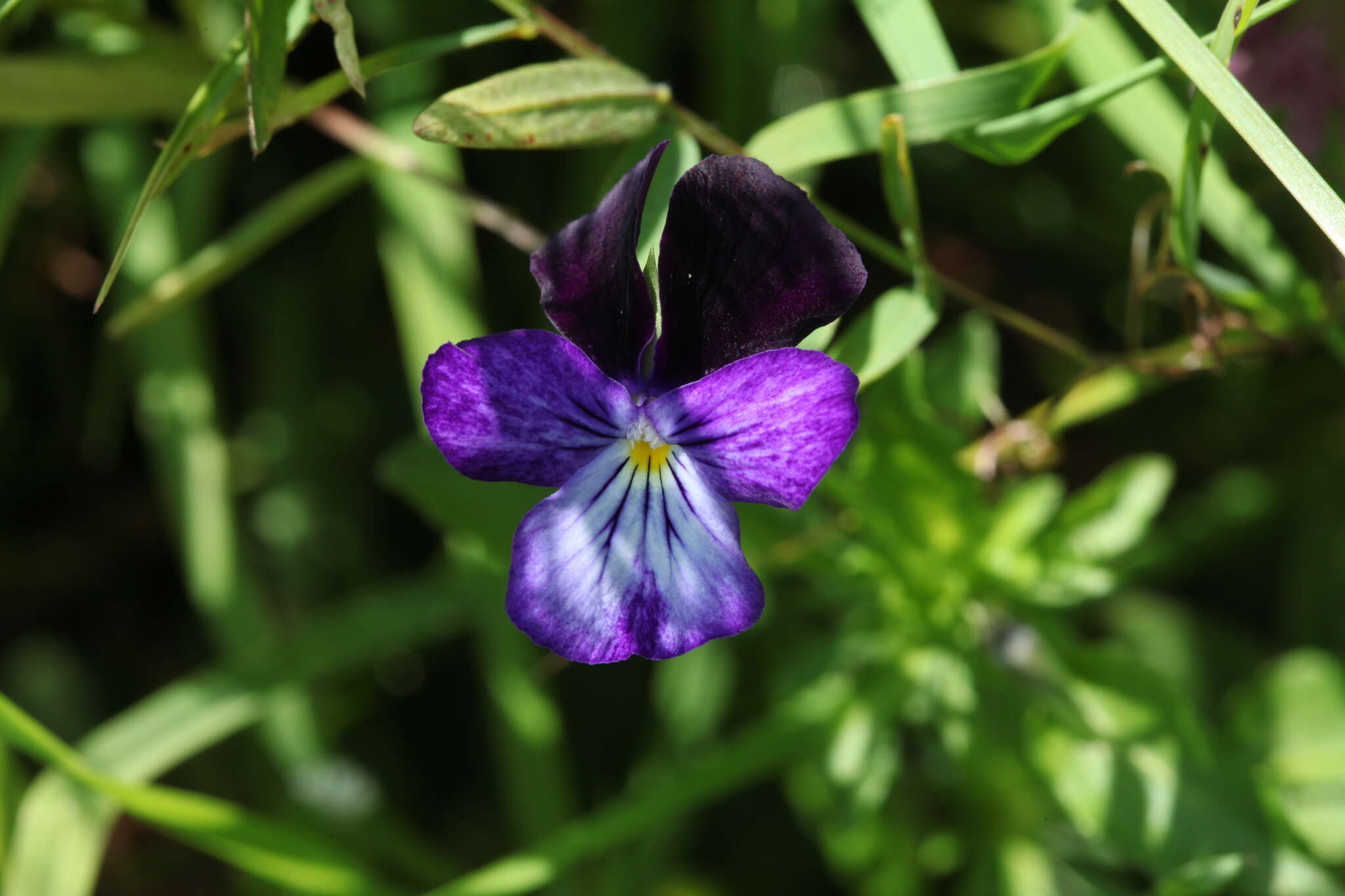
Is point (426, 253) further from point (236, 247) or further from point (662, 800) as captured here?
point (662, 800)

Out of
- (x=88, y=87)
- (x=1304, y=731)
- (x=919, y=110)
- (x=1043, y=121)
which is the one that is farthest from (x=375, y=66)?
(x=1304, y=731)

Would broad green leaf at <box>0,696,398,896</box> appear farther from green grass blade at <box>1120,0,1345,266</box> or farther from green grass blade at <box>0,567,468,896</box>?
green grass blade at <box>1120,0,1345,266</box>

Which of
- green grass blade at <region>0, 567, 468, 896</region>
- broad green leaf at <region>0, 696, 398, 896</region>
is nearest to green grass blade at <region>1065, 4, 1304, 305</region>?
green grass blade at <region>0, 567, 468, 896</region>

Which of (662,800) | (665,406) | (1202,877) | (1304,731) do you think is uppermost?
(665,406)

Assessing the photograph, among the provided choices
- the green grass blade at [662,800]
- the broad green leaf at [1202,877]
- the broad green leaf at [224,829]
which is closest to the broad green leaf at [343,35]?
the broad green leaf at [224,829]

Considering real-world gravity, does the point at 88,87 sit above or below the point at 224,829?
above

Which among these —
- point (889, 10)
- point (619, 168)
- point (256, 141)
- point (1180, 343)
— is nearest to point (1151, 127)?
point (1180, 343)

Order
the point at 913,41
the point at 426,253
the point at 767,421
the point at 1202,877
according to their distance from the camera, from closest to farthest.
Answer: the point at 767,421
the point at 913,41
the point at 1202,877
the point at 426,253

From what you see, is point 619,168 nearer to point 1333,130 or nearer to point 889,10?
point 889,10
